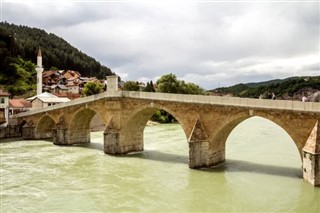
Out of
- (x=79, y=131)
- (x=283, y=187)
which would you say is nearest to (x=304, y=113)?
(x=283, y=187)

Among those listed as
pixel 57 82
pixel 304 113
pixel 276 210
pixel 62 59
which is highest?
pixel 62 59

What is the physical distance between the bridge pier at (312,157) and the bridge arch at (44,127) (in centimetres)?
2350

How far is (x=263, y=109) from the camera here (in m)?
17.0

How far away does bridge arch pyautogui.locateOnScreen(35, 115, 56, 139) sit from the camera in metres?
32.3

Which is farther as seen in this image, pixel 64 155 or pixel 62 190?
pixel 64 155

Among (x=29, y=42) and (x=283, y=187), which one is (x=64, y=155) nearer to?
(x=283, y=187)

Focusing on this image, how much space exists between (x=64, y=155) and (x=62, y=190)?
906cm

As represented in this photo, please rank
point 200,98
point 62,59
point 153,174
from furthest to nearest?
point 62,59 < point 200,98 < point 153,174

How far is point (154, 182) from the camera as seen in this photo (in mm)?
16531

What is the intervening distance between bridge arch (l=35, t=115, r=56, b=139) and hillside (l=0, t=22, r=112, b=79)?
25.6 metres

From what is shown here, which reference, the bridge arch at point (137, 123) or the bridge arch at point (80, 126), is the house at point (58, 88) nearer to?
the bridge arch at point (80, 126)

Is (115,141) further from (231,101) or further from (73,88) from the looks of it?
(73,88)

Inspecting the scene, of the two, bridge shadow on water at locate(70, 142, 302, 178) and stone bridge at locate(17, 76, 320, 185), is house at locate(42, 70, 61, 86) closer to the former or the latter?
stone bridge at locate(17, 76, 320, 185)

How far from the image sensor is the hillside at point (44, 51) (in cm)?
5972
